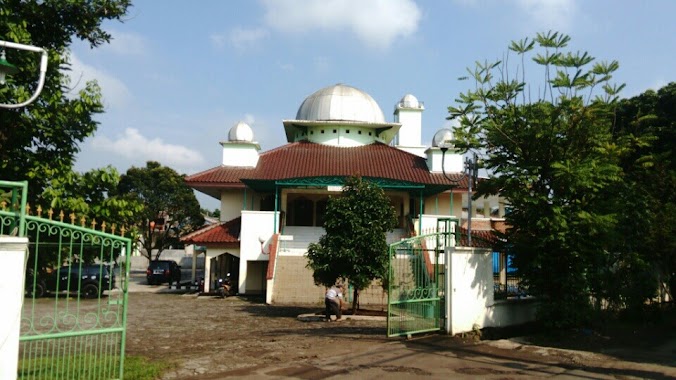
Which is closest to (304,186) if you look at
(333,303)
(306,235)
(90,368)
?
(306,235)

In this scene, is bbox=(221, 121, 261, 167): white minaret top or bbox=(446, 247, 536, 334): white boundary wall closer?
bbox=(446, 247, 536, 334): white boundary wall

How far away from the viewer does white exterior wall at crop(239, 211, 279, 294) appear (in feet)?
79.0

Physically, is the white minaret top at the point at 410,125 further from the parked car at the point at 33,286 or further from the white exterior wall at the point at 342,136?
the parked car at the point at 33,286

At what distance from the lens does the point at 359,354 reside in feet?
33.2

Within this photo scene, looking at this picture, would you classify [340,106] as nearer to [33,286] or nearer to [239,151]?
[239,151]

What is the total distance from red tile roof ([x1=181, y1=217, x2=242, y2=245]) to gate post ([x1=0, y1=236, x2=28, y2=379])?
1863 centimetres

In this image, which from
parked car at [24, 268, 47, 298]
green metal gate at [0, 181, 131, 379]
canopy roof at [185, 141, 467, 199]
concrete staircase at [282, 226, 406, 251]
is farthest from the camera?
canopy roof at [185, 141, 467, 199]

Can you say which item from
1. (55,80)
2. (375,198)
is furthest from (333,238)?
(55,80)

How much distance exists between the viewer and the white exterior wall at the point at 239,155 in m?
28.2

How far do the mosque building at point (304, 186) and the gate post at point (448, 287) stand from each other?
8.40m

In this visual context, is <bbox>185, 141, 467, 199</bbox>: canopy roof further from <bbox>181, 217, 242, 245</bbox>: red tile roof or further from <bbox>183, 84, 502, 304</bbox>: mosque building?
<bbox>181, 217, 242, 245</bbox>: red tile roof

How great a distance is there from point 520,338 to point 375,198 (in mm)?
5999

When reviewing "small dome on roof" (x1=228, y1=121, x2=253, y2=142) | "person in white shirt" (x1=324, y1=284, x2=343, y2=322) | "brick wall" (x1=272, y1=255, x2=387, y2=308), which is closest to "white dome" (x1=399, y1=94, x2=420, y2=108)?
"small dome on roof" (x1=228, y1=121, x2=253, y2=142)

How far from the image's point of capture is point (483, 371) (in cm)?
884
